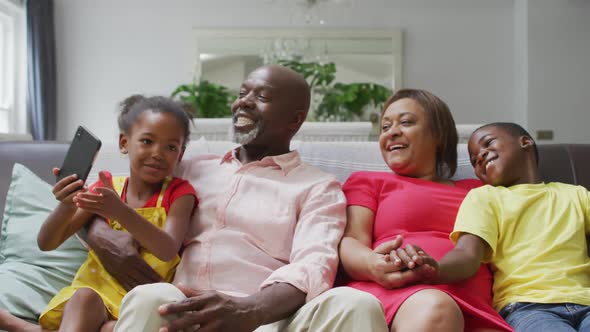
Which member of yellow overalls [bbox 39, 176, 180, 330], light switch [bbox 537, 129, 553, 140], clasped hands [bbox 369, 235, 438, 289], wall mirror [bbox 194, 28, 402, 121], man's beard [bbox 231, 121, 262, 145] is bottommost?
yellow overalls [bbox 39, 176, 180, 330]

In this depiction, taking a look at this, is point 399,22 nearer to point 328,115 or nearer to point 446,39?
point 446,39

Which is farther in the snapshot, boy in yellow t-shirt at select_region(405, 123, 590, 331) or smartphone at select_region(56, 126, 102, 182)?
smartphone at select_region(56, 126, 102, 182)

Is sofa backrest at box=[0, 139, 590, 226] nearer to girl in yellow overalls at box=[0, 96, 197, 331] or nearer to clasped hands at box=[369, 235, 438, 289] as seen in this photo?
girl in yellow overalls at box=[0, 96, 197, 331]

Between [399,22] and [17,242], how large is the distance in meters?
4.78

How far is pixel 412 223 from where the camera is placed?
4.75 ft

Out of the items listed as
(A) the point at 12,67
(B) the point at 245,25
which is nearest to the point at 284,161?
(B) the point at 245,25

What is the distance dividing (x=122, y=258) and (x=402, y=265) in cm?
64

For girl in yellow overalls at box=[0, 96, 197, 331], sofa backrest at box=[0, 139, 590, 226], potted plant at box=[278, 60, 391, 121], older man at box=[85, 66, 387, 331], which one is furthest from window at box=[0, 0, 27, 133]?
older man at box=[85, 66, 387, 331]

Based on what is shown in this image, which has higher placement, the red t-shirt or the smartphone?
the smartphone

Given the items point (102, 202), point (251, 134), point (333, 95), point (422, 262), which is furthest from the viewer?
point (333, 95)

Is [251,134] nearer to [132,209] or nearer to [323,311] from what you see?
[132,209]

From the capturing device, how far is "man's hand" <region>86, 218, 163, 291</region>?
4.52 ft

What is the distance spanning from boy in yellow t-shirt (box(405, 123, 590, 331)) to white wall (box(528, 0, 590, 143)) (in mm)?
4043

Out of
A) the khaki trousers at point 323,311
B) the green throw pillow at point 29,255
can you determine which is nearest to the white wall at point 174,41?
the green throw pillow at point 29,255
